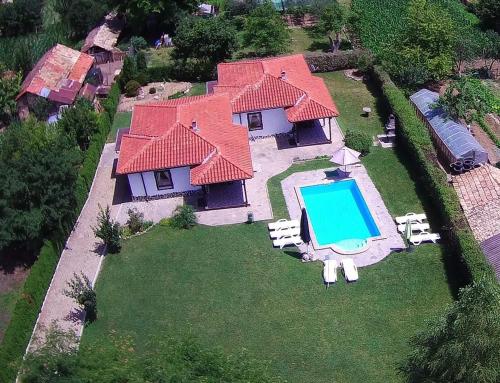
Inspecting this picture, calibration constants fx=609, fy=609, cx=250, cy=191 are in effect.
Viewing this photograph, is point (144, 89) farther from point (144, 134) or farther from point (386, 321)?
point (386, 321)

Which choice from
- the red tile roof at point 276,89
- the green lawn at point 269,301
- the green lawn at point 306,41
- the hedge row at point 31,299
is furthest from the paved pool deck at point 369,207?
the green lawn at point 306,41

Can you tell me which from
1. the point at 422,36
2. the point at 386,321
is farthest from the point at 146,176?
the point at 422,36

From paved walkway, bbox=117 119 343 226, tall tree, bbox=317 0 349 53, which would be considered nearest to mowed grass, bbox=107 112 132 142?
paved walkway, bbox=117 119 343 226

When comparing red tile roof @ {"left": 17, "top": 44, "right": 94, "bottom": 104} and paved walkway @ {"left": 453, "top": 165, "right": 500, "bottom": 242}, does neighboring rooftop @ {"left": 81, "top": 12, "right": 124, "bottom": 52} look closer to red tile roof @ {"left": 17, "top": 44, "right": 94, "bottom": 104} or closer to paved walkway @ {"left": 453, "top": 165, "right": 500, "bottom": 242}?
red tile roof @ {"left": 17, "top": 44, "right": 94, "bottom": 104}

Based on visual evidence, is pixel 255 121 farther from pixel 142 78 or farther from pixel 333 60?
pixel 142 78

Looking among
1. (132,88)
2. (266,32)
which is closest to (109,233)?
(132,88)

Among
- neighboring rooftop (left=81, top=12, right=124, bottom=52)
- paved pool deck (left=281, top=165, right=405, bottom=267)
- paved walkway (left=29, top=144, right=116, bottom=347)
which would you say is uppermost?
neighboring rooftop (left=81, top=12, right=124, bottom=52)

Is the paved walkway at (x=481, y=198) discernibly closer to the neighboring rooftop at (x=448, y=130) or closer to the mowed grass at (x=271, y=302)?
the neighboring rooftop at (x=448, y=130)

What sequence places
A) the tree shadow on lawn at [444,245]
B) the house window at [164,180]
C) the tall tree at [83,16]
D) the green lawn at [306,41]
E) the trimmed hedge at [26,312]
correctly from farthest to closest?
1. the tall tree at [83,16]
2. the green lawn at [306,41]
3. the house window at [164,180]
4. the tree shadow on lawn at [444,245]
5. the trimmed hedge at [26,312]
